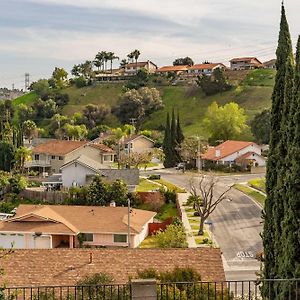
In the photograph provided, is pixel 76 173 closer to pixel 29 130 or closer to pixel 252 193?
pixel 252 193

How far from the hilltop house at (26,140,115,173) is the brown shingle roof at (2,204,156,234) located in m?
24.2

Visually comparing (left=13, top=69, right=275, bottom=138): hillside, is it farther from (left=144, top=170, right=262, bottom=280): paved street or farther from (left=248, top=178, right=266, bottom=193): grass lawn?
(left=144, top=170, right=262, bottom=280): paved street

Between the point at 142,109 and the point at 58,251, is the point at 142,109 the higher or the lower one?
the higher one

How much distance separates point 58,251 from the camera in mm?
19500

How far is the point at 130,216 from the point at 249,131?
44.9 metres

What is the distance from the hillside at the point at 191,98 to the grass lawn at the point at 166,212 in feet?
116

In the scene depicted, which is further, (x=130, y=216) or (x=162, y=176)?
(x=162, y=176)

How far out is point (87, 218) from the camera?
107ft

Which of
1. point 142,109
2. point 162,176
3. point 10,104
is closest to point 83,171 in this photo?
point 162,176

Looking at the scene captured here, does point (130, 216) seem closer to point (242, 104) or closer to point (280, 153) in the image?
point (280, 153)

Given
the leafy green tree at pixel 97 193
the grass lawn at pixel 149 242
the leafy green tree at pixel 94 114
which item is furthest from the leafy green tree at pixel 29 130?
the grass lawn at pixel 149 242

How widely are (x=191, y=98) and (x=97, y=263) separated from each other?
7783 cm

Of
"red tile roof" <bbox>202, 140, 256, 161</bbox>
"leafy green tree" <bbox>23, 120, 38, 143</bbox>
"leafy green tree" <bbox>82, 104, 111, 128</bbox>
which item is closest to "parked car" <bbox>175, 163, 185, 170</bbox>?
"red tile roof" <bbox>202, 140, 256, 161</bbox>

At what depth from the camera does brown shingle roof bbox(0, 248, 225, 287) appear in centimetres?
1812
